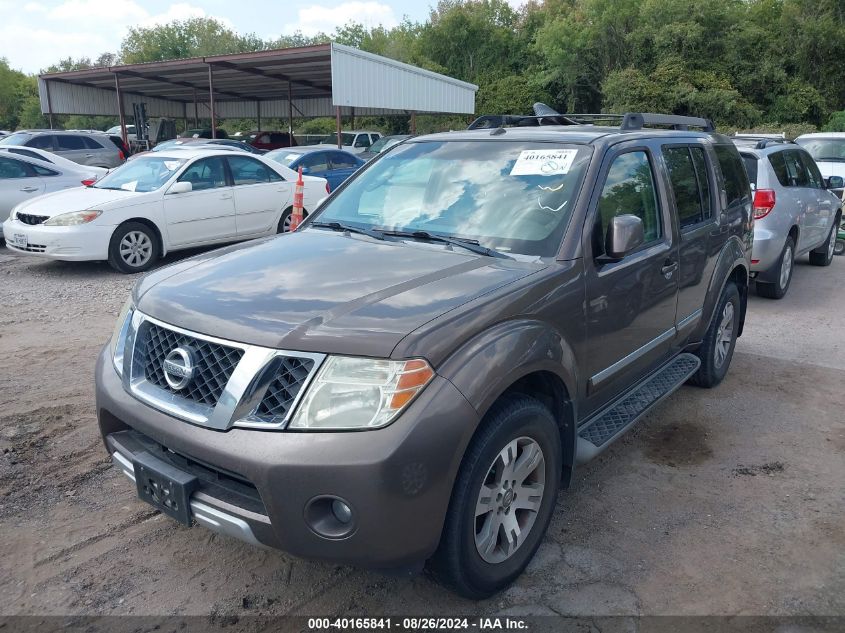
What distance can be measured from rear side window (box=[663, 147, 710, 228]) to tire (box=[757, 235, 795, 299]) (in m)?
3.87

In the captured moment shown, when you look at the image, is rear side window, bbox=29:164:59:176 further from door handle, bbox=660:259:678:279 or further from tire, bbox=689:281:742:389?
door handle, bbox=660:259:678:279

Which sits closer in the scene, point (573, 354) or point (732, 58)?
point (573, 354)

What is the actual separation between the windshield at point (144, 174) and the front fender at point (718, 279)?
7.25 m

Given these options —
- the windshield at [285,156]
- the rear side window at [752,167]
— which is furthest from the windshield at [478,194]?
the windshield at [285,156]

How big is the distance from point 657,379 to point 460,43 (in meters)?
57.3

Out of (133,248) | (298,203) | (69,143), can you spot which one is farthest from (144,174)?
(69,143)

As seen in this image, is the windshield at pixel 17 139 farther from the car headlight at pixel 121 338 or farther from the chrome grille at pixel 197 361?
the chrome grille at pixel 197 361

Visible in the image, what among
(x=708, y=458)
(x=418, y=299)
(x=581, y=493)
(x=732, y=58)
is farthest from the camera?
(x=732, y=58)

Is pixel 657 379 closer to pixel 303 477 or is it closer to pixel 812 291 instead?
pixel 303 477

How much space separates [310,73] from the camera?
25.3 meters

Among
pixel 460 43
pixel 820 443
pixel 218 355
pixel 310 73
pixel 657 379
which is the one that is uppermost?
pixel 460 43

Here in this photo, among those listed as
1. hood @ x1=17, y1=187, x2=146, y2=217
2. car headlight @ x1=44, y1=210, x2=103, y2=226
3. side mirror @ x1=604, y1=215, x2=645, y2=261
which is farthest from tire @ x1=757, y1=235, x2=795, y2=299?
car headlight @ x1=44, y1=210, x2=103, y2=226

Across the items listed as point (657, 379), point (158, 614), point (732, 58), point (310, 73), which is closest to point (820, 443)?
point (657, 379)

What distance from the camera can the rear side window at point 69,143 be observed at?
19328 mm
